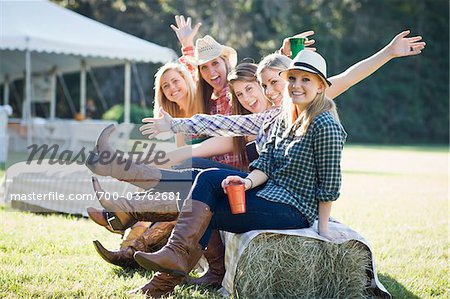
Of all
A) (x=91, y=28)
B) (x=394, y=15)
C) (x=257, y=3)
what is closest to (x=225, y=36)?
(x=257, y=3)

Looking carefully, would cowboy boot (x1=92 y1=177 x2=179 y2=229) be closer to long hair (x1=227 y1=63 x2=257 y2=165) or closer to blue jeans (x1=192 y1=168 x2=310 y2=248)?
blue jeans (x1=192 y1=168 x2=310 y2=248)

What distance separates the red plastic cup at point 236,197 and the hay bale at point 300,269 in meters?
0.19

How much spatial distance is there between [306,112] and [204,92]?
139cm

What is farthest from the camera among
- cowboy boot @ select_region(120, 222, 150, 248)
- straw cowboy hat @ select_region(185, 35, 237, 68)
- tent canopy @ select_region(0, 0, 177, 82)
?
tent canopy @ select_region(0, 0, 177, 82)

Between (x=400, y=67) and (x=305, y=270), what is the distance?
2403 cm

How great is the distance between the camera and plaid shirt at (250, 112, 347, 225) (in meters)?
2.83

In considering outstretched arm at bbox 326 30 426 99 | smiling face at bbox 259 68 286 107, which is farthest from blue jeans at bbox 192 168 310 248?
outstretched arm at bbox 326 30 426 99

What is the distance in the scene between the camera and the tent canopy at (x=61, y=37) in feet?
33.6

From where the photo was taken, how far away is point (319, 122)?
285cm

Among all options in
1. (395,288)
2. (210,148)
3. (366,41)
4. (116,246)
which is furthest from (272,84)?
(366,41)

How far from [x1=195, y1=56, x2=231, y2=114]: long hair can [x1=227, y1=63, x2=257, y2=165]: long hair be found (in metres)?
0.42

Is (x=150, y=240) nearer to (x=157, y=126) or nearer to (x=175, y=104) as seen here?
(x=157, y=126)

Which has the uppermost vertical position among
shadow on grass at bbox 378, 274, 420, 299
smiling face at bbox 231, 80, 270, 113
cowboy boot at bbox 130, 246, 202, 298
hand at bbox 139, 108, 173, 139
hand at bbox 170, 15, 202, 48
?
hand at bbox 170, 15, 202, 48

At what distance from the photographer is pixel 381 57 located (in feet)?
11.3
